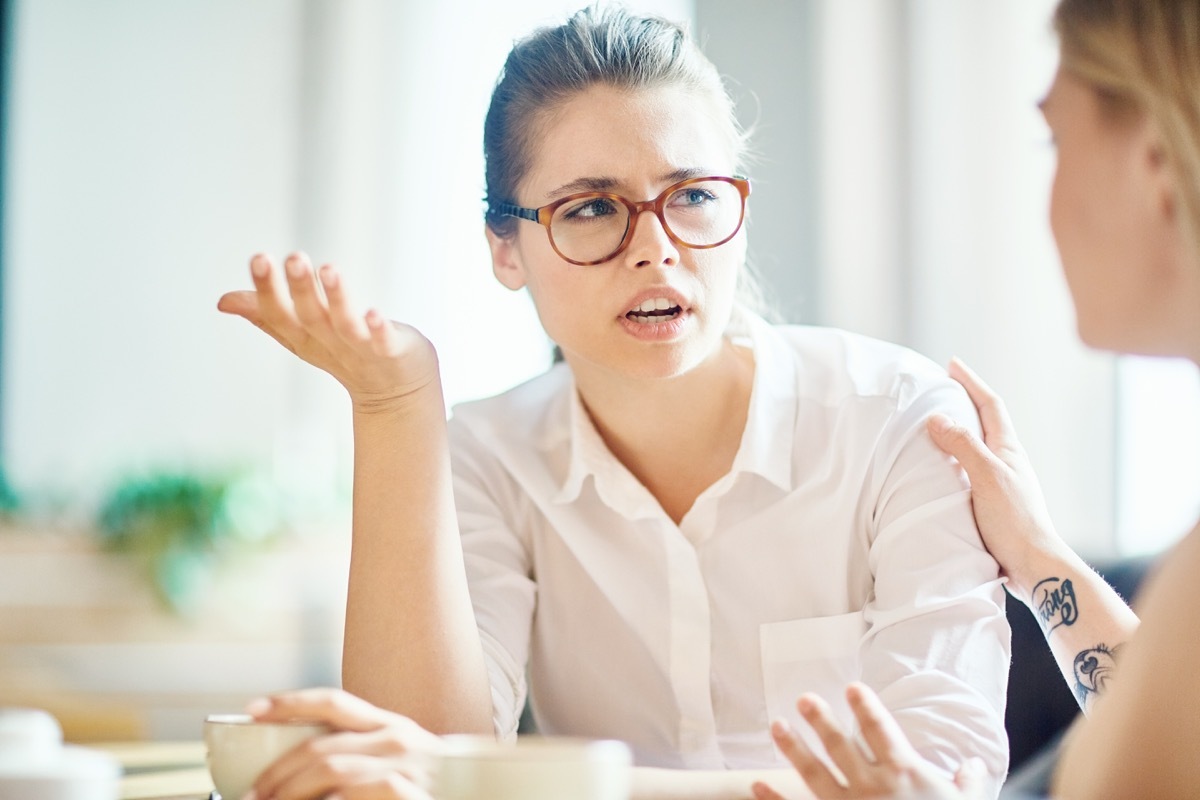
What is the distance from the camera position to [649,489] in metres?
1.62

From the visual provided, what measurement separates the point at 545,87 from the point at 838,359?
0.54 metres

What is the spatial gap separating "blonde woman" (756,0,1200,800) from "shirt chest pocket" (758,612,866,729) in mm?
623

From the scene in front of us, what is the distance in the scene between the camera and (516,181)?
162 cm

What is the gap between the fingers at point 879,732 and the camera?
2.52ft

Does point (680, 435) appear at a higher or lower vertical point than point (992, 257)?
lower

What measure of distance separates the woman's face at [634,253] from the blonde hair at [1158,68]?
0.67m

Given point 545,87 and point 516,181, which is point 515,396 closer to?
point 516,181

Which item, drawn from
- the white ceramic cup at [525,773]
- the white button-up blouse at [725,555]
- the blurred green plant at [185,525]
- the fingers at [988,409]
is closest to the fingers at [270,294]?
the white ceramic cup at [525,773]

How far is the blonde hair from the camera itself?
742 millimetres

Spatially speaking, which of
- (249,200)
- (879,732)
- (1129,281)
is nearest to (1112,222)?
(1129,281)

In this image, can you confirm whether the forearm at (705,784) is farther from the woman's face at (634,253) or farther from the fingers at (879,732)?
the woman's face at (634,253)

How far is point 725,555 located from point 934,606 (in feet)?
1.08

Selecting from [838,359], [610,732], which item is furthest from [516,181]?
[610,732]

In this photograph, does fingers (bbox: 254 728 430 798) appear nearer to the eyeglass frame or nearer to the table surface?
the table surface
